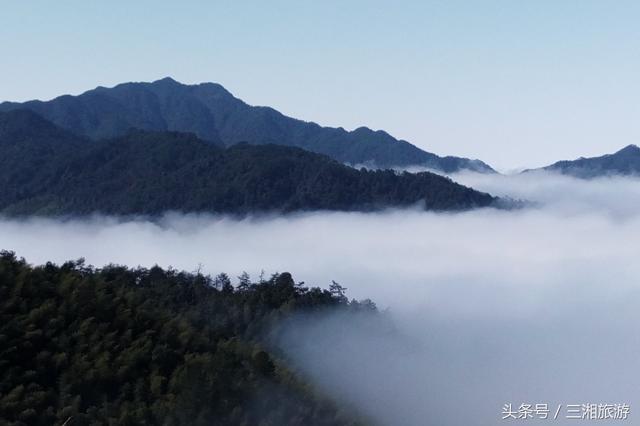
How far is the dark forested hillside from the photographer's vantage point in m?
42.4

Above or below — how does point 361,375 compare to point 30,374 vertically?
below

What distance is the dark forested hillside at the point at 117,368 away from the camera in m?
42.4

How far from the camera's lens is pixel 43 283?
5334 centimetres

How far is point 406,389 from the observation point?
81875 millimetres

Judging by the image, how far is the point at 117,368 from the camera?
47125 millimetres

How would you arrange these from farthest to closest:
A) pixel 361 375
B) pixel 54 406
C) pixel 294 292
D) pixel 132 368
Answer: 1. pixel 294 292
2. pixel 361 375
3. pixel 132 368
4. pixel 54 406

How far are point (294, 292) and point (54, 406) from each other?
60664mm

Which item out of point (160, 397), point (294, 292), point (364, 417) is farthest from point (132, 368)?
point (294, 292)

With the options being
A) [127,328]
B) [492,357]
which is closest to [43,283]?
[127,328]

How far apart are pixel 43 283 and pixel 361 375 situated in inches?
1526

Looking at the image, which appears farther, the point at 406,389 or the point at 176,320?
the point at 406,389

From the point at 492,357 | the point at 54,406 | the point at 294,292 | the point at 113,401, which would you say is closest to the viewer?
the point at 54,406

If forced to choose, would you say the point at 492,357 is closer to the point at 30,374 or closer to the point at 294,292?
the point at 294,292

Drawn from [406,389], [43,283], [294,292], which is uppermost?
[43,283]
